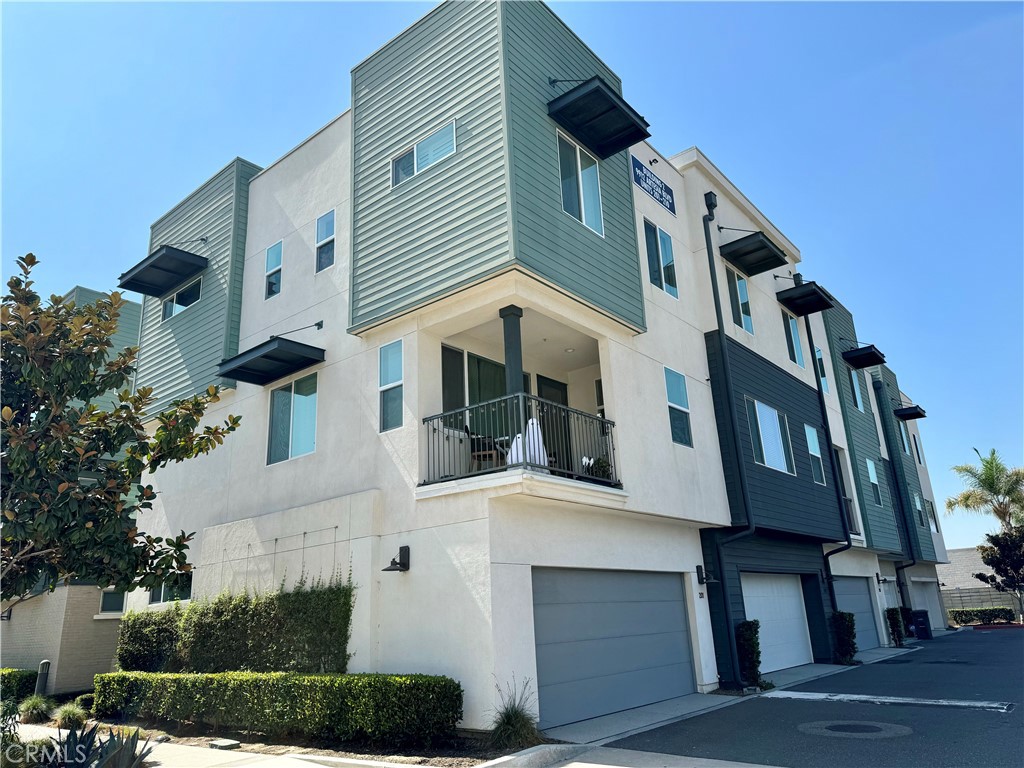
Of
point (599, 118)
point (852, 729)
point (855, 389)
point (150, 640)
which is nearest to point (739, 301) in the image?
point (599, 118)

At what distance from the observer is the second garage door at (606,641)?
397 inches

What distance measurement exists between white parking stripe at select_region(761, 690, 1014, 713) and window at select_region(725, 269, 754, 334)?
779cm

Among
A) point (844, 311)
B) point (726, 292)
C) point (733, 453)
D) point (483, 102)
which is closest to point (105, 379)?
point (483, 102)

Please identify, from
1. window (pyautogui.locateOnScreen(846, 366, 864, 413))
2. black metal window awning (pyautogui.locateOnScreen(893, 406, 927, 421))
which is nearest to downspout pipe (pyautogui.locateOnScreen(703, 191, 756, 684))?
window (pyautogui.locateOnScreen(846, 366, 864, 413))

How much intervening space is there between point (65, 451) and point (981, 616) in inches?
1620

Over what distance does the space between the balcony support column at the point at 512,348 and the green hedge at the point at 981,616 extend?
3539cm

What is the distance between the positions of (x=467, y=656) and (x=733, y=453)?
7.36 meters

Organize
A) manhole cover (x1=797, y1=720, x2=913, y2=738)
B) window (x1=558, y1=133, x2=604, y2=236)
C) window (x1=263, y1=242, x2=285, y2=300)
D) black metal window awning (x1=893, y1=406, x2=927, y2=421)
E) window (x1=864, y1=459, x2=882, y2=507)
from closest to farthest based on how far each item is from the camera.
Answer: manhole cover (x1=797, y1=720, x2=913, y2=738), window (x1=558, y1=133, x2=604, y2=236), window (x1=263, y1=242, x2=285, y2=300), window (x1=864, y1=459, x2=882, y2=507), black metal window awning (x1=893, y1=406, x2=927, y2=421)

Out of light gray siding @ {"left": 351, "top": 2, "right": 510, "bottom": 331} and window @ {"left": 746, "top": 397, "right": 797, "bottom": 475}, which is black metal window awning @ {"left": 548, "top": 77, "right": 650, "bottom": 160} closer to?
light gray siding @ {"left": 351, "top": 2, "right": 510, "bottom": 331}

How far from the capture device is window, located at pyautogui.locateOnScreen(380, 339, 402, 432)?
1127cm

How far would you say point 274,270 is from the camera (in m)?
14.9

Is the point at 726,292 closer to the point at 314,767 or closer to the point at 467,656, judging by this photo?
the point at 467,656

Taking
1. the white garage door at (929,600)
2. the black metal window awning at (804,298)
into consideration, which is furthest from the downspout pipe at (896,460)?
the black metal window awning at (804,298)

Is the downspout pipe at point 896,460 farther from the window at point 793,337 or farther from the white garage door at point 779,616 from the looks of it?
the white garage door at point 779,616
